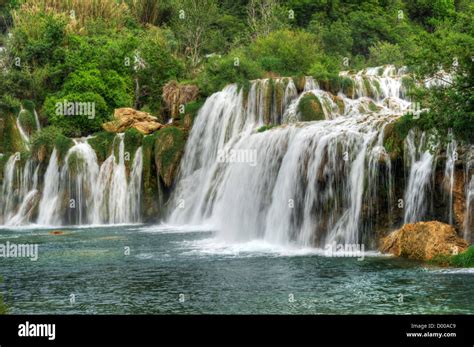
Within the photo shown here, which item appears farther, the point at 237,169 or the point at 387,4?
the point at 387,4

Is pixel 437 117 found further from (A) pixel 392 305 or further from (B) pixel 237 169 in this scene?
(B) pixel 237 169

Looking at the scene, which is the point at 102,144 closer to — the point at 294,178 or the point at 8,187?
the point at 8,187

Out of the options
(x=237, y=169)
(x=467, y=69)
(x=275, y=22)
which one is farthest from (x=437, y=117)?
(x=275, y=22)

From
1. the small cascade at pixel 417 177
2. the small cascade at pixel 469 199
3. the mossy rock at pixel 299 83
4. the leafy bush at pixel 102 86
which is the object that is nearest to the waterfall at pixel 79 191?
the leafy bush at pixel 102 86

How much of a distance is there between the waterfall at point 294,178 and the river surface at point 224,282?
1.25m

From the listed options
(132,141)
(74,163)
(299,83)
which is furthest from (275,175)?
(74,163)

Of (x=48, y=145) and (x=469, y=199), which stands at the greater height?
(x=48, y=145)

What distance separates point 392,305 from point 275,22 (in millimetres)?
49384

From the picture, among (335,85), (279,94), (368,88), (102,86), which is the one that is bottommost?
(279,94)

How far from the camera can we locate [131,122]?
45094 mm

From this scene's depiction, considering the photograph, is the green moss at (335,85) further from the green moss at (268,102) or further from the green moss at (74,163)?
the green moss at (74,163)

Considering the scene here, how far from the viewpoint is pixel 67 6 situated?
65.4 meters

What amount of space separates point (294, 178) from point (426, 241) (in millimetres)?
6872

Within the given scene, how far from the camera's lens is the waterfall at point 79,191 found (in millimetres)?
40969
